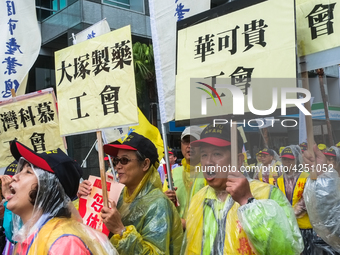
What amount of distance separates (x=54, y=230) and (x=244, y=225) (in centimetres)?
100

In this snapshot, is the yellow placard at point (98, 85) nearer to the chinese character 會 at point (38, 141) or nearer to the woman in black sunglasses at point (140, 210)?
the woman in black sunglasses at point (140, 210)

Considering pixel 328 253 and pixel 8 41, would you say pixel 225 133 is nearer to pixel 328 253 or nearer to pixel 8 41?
pixel 328 253

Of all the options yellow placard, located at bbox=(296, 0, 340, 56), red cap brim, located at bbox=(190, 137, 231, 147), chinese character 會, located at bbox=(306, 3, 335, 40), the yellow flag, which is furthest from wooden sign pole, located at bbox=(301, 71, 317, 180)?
the yellow flag

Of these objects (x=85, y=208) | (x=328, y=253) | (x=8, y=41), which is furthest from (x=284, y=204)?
(x=8, y=41)

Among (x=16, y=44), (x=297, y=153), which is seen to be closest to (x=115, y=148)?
(x=297, y=153)

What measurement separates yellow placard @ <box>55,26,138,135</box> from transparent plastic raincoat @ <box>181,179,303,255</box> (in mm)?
958

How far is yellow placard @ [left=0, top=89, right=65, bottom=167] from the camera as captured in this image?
4.26m

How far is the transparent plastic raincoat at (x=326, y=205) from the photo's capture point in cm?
284

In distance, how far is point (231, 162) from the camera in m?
2.17

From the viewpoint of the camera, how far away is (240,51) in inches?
93.2

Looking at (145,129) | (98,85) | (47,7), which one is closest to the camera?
(98,85)

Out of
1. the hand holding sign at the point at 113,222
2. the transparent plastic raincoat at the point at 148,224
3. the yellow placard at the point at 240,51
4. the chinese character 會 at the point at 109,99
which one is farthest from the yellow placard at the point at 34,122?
the yellow placard at the point at 240,51

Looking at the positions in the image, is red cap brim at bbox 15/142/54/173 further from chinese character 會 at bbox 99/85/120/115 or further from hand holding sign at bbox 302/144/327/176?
hand holding sign at bbox 302/144/327/176

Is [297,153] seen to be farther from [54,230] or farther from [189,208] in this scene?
[54,230]
